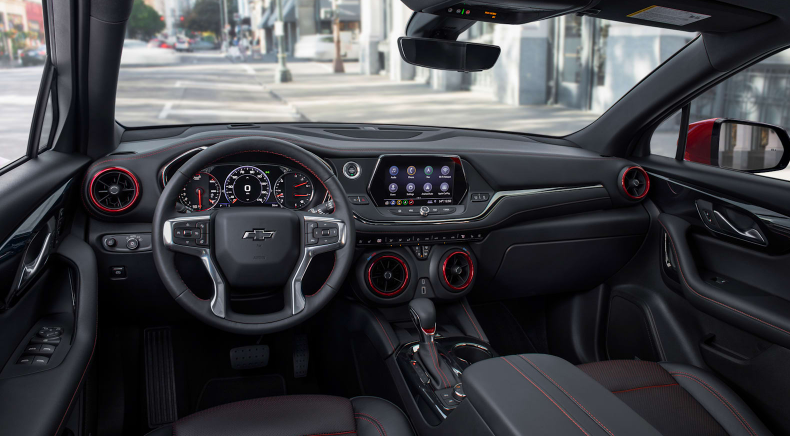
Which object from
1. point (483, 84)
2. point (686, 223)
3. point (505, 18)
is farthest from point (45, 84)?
point (483, 84)

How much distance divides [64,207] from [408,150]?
4.35 ft

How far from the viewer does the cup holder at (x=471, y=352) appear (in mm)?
2375

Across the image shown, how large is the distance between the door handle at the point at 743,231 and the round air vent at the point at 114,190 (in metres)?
2.29

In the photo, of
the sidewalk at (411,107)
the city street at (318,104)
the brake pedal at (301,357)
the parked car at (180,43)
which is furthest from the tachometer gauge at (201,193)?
the sidewalk at (411,107)

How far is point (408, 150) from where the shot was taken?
2.57 meters

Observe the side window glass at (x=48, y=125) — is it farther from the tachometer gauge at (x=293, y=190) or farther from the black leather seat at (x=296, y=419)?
the black leather seat at (x=296, y=419)

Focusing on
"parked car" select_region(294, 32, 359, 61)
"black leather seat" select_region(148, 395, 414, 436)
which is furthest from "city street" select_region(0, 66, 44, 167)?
"parked car" select_region(294, 32, 359, 61)

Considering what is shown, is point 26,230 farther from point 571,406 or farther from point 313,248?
point 571,406

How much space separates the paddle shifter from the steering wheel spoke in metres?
0.78

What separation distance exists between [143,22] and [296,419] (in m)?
1.88

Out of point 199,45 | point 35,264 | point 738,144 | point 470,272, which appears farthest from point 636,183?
point 199,45

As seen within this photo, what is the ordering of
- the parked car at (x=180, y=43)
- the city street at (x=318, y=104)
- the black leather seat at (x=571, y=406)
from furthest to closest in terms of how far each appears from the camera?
the city street at (x=318, y=104) → the parked car at (x=180, y=43) → the black leather seat at (x=571, y=406)

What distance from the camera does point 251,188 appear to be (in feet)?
7.29

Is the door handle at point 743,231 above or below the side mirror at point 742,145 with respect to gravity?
below
